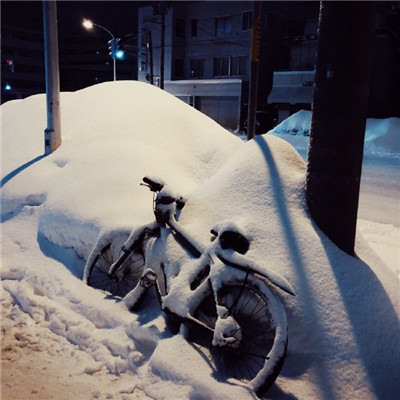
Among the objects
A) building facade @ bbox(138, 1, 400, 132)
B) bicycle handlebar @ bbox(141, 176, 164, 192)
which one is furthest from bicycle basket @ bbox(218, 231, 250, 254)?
building facade @ bbox(138, 1, 400, 132)

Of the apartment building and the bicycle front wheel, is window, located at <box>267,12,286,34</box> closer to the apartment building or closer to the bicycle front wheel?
the apartment building

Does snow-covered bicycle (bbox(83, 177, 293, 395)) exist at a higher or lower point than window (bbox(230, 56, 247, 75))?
lower

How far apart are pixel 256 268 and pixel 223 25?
37.3 meters

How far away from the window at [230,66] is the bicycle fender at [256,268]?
3381cm

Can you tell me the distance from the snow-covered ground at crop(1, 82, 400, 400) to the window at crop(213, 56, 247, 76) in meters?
30.4

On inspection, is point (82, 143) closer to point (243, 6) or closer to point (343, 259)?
point (343, 259)

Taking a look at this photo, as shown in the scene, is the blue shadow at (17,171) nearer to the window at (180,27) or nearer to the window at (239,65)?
the window at (239,65)

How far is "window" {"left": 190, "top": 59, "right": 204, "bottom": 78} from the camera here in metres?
38.1

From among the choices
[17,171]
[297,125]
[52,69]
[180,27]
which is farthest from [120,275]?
[180,27]

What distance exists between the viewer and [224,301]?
317 cm

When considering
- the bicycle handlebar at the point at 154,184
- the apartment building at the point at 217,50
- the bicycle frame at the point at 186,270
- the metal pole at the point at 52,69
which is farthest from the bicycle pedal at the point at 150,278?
the apartment building at the point at 217,50

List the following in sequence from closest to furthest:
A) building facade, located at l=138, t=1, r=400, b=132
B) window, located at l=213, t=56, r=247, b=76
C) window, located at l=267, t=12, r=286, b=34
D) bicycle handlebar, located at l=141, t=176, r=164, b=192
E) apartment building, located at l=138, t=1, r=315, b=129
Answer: bicycle handlebar, located at l=141, t=176, r=164, b=192 < building facade, located at l=138, t=1, r=400, b=132 < window, located at l=267, t=12, r=286, b=34 < apartment building, located at l=138, t=1, r=315, b=129 < window, located at l=213, t=56, r=247, b=76

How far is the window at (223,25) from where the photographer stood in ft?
118

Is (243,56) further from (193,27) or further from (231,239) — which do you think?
(231,239)
